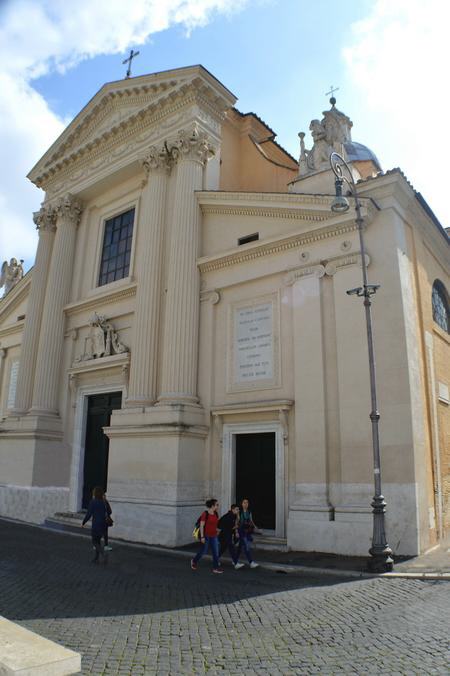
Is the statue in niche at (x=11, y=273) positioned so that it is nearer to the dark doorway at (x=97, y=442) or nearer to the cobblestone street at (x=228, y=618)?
the dark doorway at (x=97, y=442)

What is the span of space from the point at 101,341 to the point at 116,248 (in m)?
3.77

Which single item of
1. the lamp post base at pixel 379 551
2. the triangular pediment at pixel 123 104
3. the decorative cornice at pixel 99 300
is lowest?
the lamp post base at pixel 379 551

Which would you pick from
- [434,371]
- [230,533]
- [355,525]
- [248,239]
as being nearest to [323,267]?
[248,239]

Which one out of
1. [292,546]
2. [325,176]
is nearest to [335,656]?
[292,546]

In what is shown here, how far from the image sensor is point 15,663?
3.91 m

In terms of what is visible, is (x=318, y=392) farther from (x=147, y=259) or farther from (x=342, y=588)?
(x=147, y=259)

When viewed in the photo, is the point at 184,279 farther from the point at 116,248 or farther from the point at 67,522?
the point at 67,522

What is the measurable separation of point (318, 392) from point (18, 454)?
36.8 ft

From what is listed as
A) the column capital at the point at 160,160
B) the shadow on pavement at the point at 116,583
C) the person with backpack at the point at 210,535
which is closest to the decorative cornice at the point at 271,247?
the column capital at the point at 160,160

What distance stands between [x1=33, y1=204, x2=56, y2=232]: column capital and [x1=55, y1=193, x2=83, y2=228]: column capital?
21.1 inches

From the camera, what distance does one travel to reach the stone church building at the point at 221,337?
11359 mm

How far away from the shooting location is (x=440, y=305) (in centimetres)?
1592

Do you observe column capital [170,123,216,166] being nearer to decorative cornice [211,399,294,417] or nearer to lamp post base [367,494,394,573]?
decorative cornice [211,399,294,417]

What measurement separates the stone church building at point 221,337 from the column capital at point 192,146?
2.3 inches
